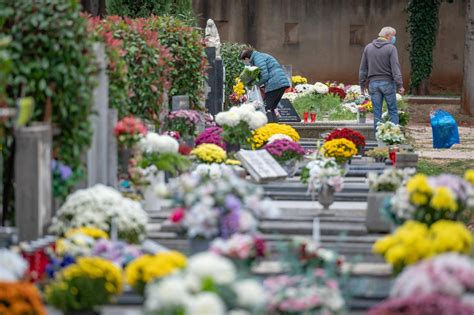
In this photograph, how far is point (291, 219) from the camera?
1291 centimetres

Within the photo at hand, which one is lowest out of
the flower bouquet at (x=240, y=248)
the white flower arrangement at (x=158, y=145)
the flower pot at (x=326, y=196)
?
the flower bouquet at (x=240, y=248)

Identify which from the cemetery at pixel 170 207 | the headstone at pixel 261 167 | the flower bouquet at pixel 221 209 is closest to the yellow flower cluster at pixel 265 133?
the cemetery at pixel 170 207

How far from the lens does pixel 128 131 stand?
13.3 m

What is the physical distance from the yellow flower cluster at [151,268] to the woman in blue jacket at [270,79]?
14.6 metres

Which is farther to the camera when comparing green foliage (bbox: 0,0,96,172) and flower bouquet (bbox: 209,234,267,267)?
green foliage (bbox: 0,0,96,172)

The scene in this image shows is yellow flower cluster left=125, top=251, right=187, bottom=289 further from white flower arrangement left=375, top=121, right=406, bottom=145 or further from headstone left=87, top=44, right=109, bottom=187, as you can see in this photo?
white flower arrangement left=375, top=121, right=406, bottom=145

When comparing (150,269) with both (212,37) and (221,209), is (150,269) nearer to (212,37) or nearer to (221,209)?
(221,209)

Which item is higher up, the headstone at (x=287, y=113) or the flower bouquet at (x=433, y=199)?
the headstone at (x=287, y=113)

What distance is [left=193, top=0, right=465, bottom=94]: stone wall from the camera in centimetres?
4225

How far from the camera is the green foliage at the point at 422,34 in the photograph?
130ft

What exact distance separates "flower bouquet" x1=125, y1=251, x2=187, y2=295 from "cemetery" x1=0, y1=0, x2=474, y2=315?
15 millimetres

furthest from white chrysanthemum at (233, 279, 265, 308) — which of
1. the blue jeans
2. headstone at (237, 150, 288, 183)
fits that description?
the blue jeans

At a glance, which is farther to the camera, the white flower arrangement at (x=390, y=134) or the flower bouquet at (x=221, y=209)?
the white flower arrangement at (x=390, y=134)

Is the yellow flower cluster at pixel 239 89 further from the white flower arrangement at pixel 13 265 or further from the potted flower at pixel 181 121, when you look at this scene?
the white flower arrangement at pixel 13 265
